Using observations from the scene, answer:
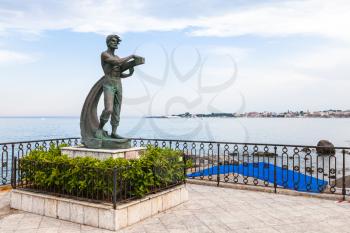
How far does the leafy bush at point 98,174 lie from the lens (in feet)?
20.8

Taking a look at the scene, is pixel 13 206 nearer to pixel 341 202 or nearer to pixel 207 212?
pixel 207 212

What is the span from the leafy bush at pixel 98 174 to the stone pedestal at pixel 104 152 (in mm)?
465

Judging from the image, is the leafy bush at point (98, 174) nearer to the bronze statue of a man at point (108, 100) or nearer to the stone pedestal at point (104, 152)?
the stone pedestal at point (104, 152)

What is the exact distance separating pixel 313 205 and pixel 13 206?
705cm

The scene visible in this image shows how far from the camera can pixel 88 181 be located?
21.1ft

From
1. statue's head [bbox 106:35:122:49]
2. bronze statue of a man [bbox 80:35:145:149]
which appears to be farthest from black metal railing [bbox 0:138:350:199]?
statue's head [bbox 106:35:122:49]

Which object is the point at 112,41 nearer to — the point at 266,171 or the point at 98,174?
the point at 98,174

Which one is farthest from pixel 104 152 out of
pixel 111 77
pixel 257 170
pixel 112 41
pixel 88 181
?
pixel 257 170

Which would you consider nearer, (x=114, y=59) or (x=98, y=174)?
Result: (x=98, y=174)

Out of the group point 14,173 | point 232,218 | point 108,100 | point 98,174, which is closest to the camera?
point 98,174

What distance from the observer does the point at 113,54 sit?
795 cm

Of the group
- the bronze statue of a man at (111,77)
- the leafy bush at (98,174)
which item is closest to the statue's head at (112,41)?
the bronze statue of a man at (111,77)

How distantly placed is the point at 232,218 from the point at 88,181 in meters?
3.06

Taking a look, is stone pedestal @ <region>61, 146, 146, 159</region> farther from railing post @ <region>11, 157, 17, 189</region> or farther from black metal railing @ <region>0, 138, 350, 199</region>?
black metal railing @ <region>0, 138, 350, 199</region>
